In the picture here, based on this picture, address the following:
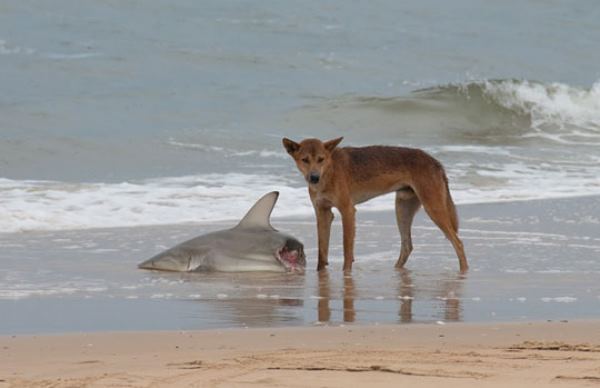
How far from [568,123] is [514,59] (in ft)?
24.3

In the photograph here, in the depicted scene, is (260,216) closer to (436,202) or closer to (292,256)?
(292,256)

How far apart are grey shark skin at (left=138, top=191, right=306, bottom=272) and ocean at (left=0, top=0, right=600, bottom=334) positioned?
0.87m

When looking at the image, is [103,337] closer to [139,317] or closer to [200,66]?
[139,317]

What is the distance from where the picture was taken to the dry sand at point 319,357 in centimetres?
577

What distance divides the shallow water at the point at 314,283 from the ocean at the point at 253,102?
0.18 meters

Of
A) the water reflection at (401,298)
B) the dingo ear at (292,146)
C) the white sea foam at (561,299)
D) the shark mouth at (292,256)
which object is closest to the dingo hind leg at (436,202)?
the water reflection at (401,298)

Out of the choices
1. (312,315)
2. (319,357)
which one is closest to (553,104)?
(312,315)

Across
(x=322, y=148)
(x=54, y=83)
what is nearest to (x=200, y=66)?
(x=54, y=83)

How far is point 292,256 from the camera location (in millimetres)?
10430

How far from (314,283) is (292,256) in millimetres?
844

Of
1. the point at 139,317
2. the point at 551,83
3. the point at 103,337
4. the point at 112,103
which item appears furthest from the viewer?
the point at 551,83

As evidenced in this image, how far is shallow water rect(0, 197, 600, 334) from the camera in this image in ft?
26.2

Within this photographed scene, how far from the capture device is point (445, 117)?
24672 mm

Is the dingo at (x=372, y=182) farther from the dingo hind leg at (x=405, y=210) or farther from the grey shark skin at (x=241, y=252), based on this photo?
the grey shark skin at (x=241, y=252)
